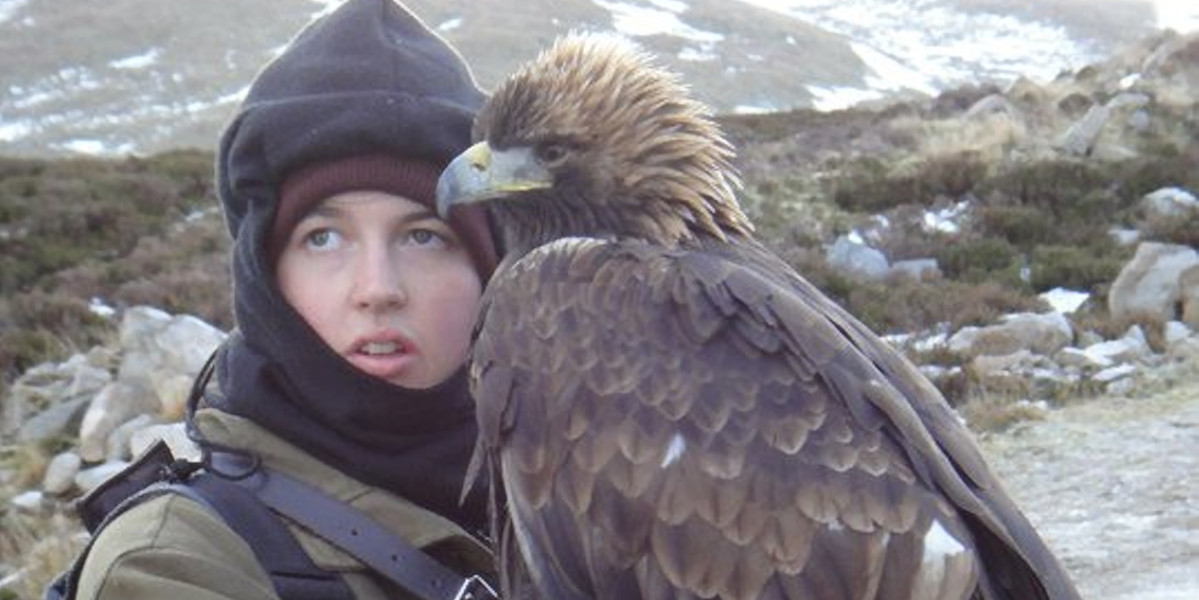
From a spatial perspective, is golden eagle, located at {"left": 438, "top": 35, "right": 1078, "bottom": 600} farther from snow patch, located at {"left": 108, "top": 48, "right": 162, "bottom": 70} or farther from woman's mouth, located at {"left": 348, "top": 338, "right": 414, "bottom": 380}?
snow patch, located at {"left": 108, "top": 48, "right": 162, "bottom": 70}

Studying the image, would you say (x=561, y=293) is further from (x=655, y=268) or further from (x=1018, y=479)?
(x=1018, y=479)

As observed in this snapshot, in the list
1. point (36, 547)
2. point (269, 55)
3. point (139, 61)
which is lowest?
point (139, 61)

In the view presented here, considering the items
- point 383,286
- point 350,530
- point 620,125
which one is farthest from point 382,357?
point 620,125

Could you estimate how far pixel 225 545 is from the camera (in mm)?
2781

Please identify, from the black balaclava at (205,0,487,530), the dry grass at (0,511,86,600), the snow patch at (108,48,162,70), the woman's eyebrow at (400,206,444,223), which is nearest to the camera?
the black balaclava at (205,0,487,530)

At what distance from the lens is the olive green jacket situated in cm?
263

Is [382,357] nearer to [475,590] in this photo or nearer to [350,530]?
[350,530]

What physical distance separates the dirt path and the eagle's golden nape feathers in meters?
4.23

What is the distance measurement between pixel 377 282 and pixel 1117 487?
6061 millimetres

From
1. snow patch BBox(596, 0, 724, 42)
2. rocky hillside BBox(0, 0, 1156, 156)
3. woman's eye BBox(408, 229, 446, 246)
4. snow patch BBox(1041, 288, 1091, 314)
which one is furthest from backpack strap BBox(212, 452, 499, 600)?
snow patch BBox(596, 0, 724, 42)

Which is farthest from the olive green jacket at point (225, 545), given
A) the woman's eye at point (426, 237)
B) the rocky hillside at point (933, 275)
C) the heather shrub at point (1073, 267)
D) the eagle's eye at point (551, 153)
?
the heather shrub at point (1073, 267)

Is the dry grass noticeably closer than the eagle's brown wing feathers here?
No

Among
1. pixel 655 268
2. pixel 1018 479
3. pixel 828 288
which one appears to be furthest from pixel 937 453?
pixel 828 288

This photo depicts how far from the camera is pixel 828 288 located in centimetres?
1430
